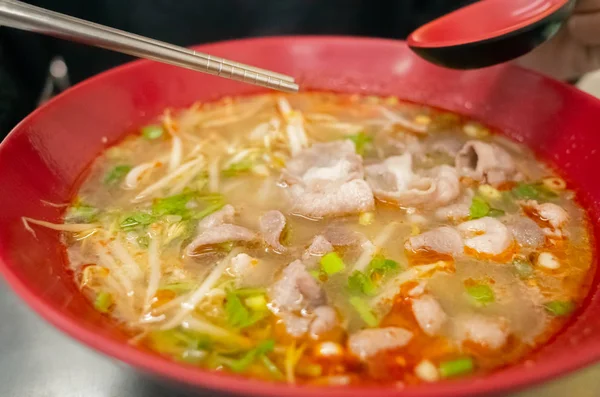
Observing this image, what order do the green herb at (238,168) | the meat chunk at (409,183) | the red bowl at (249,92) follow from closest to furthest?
the red bowl at (249,92)
the meat chunk at (409,183)
the green herb at (238,168)

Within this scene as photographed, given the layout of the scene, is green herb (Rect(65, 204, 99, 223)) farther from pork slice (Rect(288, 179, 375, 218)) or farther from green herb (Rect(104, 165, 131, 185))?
pork slice (Rect(288, 179, 375, 218))

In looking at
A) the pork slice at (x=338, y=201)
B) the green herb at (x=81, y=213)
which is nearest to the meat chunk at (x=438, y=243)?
the pork slice at (x=338, y=201)

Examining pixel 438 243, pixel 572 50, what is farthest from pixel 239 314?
pixel 572 50

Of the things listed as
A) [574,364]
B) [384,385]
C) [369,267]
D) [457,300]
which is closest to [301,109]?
[369,267]

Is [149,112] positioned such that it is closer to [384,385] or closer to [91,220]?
[91,220]

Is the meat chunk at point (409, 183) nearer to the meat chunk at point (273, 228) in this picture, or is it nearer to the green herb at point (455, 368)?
the meat chunk at point (273, 228)

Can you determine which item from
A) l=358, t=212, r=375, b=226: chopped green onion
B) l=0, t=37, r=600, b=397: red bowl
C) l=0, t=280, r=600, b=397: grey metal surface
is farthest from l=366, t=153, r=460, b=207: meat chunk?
l=0, t=280, r=600, b=397: grey metal surface

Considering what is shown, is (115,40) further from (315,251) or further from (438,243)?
(438,243)
